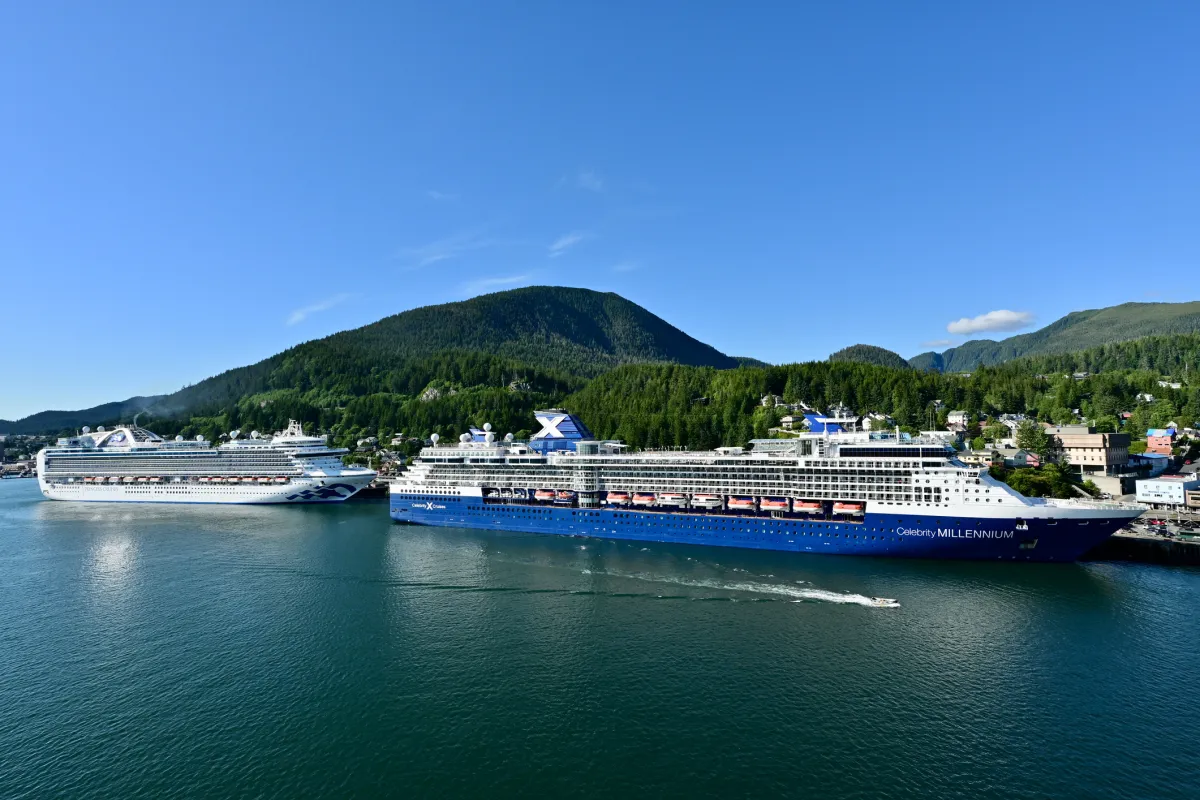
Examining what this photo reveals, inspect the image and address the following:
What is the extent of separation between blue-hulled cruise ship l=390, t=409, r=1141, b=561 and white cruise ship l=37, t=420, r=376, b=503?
22841mm

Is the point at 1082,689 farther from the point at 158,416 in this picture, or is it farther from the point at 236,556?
the point at 158,416

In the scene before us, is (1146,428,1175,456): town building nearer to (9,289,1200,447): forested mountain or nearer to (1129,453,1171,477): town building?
(1129,453,1171,477): town building

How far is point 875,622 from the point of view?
28.2 m

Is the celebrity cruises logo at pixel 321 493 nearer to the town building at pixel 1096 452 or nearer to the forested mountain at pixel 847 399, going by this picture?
the forested mountain at pixel 847 399

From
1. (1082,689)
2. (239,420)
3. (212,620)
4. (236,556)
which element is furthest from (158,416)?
(1082,689)

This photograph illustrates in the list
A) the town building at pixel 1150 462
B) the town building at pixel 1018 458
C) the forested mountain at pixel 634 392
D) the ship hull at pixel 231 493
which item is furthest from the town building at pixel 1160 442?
the ship hull at pixel 231 493

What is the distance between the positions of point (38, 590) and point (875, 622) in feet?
159

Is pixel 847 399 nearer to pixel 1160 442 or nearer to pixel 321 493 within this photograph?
pixel 1160 442

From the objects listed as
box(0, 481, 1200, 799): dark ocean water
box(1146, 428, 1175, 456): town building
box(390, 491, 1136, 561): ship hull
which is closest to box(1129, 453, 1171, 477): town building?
box(1146, 428, 1175, 456): town building

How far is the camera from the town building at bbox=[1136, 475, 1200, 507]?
49250 millimetres

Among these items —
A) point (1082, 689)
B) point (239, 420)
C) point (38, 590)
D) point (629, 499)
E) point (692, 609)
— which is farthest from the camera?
point (239, 420)

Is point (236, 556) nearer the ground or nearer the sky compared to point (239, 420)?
nearer the ground

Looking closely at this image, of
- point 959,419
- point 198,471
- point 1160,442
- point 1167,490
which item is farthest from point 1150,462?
point 198,471

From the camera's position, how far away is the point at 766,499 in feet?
142
